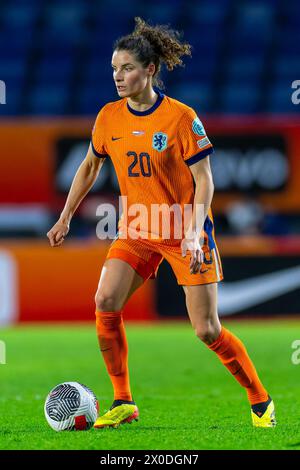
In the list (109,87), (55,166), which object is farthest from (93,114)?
(55,166)

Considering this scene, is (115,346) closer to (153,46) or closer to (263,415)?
(263,415)

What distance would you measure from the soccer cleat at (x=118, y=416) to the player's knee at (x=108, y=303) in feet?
1.72

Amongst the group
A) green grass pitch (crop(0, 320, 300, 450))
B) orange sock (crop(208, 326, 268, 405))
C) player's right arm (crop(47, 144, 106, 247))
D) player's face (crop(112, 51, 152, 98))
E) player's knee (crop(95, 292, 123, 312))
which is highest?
player's face (crop(112, 51, 152, 98))

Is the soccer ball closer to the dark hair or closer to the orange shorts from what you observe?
the orange shorts

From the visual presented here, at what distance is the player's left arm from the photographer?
5180mm

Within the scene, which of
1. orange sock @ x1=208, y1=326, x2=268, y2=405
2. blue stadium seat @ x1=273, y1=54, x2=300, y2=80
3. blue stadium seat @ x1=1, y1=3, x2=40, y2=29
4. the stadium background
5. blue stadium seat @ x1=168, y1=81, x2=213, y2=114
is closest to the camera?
orange sock @ x1=208, y1=326, x2=268, y2=405

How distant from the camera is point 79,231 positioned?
14.9 m

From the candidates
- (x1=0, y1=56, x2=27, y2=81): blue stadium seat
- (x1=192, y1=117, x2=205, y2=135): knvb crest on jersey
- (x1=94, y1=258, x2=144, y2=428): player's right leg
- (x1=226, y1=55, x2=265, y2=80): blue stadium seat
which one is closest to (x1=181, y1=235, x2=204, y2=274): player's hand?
(x1=94, y1=258, x2=144, y2=428): player's right leg

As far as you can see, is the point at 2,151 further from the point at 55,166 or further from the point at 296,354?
the point at 296,354

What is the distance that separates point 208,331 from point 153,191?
2.55 feet

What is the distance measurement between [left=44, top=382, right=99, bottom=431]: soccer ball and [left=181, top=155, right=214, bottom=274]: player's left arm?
0.94m

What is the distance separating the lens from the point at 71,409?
17.9ft

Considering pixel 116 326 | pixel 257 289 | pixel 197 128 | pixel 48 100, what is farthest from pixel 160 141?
pixel 48 100

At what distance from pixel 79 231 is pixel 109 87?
120 inches
